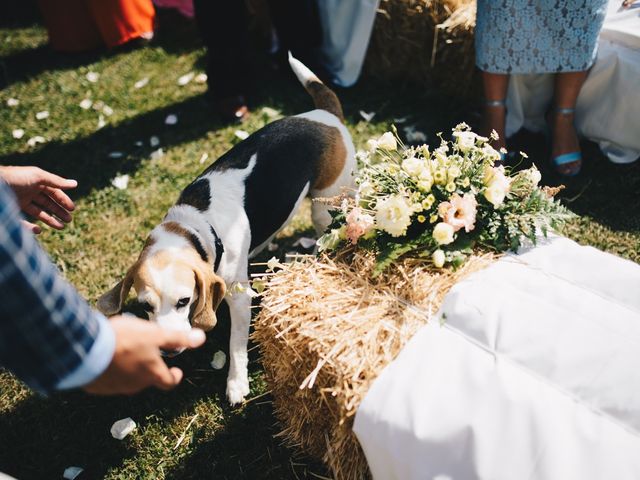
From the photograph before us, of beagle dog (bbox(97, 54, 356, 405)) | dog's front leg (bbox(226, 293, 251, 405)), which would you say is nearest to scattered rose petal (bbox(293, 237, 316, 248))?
beagle dog (bbox(97, 54, 356, 405))

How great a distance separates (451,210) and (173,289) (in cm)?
133

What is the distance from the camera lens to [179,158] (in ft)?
15.1

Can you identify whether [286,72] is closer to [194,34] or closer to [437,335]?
[194,34]

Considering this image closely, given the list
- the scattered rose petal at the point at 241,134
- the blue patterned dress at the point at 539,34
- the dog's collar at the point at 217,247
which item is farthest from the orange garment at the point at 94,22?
the dog's collar at the point at 217,247

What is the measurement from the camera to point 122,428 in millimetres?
2797

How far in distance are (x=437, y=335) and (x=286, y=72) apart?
13.6ft

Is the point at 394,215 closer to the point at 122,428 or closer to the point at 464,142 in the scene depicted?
the point at 464,142

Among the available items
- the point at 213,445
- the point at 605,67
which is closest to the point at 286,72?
the point at 605,67

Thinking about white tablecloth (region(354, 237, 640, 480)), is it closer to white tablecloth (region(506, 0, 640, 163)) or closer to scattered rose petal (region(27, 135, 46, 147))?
white tablecloth (region(506, 0, 640, 163))

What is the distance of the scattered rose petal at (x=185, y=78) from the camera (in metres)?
5.52

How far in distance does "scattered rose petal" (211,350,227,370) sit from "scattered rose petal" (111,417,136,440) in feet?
1.81

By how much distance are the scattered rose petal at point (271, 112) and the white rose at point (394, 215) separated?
2977 mm

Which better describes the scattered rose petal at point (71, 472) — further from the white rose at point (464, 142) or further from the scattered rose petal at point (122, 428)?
the white rose at point (464, 142)

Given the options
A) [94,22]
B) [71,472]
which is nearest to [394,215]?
[71,472]
